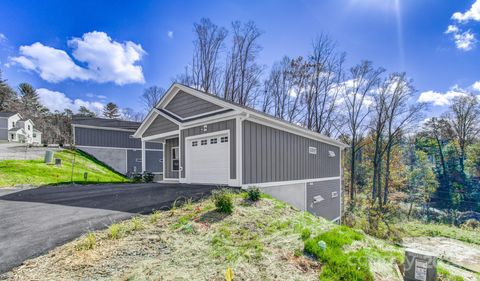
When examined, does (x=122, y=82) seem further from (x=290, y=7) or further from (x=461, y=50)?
(x=461, y=50)

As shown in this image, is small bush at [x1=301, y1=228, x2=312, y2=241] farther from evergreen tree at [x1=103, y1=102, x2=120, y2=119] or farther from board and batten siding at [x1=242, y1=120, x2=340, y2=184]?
evergreen tree at [x1=103, y1=102, x2=120, y2=119]

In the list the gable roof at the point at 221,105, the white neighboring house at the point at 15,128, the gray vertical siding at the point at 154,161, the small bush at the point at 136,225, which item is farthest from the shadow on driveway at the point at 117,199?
the white neighboring house at the point at 15,128

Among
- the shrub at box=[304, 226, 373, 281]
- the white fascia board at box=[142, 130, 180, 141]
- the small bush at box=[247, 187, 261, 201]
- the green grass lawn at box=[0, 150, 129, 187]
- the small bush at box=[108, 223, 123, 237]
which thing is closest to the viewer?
the shrub at box=[304, 226, 373, 281]

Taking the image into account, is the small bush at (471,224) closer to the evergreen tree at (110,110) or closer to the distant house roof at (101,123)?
the distant house roof at (101,123)

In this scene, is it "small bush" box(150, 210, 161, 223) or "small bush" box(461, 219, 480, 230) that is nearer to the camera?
"small bush" box(150, 210, 161, 223)

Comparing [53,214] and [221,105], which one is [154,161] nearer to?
[221,105]

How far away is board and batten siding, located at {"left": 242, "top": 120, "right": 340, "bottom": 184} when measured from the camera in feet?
29.3

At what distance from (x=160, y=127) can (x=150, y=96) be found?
24620mm

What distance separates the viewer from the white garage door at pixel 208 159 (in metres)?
9.34

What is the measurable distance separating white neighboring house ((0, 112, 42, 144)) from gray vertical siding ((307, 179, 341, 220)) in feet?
119

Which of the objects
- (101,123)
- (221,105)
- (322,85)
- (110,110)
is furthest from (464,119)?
(110,110)

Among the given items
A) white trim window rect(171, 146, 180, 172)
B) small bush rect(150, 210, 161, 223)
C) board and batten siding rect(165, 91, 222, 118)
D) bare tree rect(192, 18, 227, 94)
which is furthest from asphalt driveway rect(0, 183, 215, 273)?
bare tree rect(192, 18, 227, 94)

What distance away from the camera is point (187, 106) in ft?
38.2

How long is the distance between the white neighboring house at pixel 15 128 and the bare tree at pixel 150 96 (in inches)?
596
